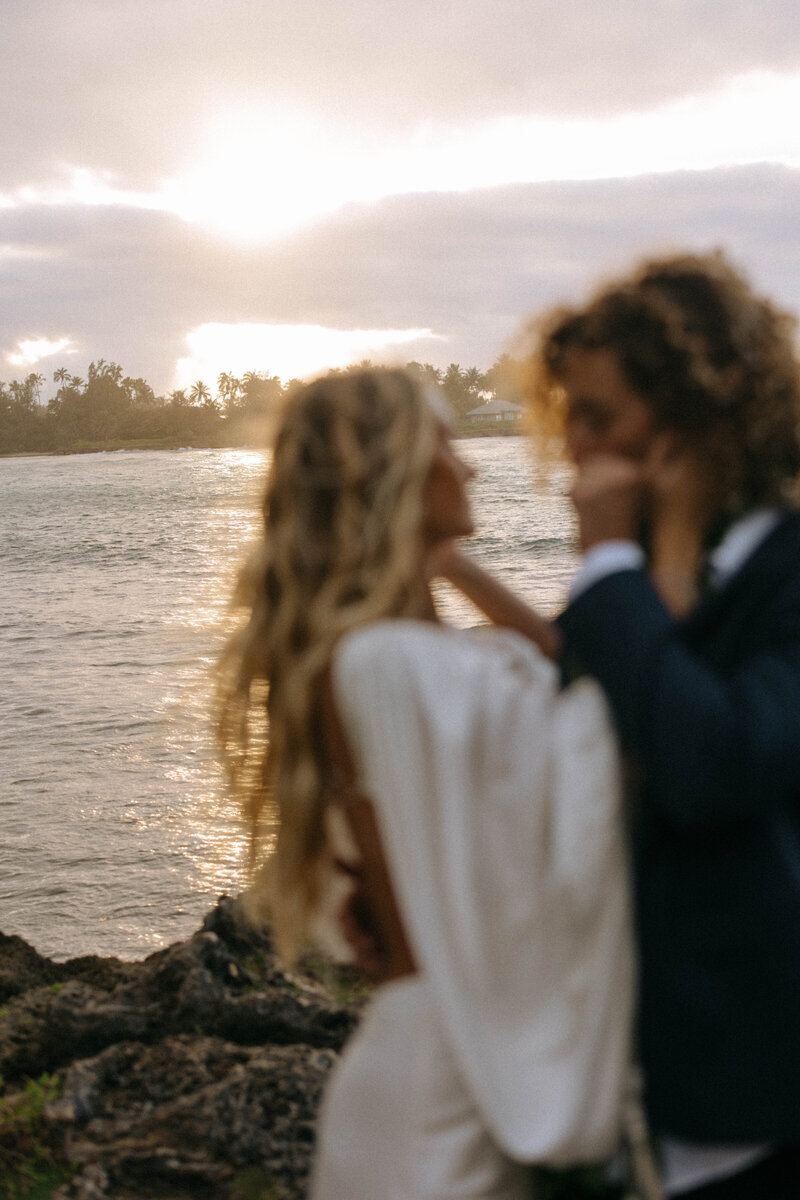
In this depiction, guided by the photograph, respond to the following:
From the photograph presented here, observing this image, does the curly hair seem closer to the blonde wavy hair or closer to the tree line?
the blonde wavy hair

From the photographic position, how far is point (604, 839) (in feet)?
3.92

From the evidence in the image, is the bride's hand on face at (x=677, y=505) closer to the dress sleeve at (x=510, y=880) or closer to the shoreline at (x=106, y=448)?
the dress sleeve at (x=510, y=880)

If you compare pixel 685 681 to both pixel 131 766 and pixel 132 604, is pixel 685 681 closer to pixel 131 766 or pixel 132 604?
pixel 131 766

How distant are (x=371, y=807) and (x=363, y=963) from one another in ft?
1.29

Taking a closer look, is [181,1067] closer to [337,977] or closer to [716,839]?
[337,977]

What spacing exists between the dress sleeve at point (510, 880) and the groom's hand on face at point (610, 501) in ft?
0.91

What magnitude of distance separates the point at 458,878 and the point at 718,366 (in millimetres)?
743

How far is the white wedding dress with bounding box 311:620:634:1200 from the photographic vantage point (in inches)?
46.8

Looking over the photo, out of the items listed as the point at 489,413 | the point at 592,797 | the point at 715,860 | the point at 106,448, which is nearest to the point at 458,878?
the point at 592,797

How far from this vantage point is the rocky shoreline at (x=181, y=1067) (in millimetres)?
2586

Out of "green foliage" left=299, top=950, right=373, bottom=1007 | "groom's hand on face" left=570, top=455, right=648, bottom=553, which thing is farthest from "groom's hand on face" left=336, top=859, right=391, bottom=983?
"green foliage" left=299, top=950, right=373, bottom=1007

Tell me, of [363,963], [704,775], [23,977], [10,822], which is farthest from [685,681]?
[10,822]

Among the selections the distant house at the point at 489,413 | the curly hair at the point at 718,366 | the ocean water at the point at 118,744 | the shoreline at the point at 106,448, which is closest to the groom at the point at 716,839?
the curly hair at the point at 718,366

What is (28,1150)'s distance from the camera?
278cm
